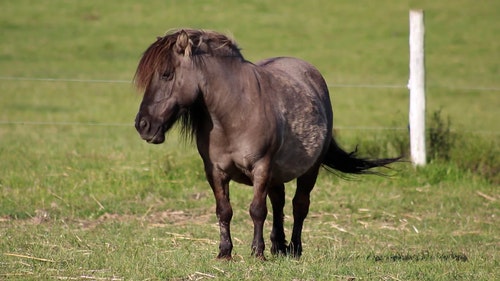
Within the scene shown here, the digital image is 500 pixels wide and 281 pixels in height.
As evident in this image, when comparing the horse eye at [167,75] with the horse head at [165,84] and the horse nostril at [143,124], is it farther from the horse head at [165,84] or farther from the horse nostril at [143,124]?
the horse nostril at [143,124]

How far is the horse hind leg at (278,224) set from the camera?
308 inches

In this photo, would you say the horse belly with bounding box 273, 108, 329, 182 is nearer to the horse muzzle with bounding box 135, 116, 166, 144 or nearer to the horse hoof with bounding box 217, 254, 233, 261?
the horse hoof with bounding box 217, 254, 233, 261

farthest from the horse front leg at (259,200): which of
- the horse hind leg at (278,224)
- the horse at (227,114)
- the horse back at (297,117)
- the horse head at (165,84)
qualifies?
the horse head at (165,84)

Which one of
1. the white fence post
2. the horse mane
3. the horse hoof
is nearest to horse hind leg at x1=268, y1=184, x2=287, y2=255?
the horse hoof

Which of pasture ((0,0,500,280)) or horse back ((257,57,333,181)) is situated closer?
pasture ((0,0,500,280))

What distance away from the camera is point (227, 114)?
7000 mm

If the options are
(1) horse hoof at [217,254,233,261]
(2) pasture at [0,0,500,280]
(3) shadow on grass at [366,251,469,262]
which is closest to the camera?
(2) pasture at [0,0,500,280]

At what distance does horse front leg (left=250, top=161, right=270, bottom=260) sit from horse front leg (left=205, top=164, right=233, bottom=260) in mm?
209

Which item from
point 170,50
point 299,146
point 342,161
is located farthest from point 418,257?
point 170,50

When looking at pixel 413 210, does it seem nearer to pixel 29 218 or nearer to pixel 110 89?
pixel 29 218

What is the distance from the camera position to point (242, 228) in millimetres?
9875

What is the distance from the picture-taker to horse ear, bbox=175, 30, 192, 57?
22.4 ft

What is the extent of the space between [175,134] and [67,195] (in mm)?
8518

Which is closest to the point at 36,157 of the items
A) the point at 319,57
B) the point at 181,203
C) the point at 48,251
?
the point at 181,203
